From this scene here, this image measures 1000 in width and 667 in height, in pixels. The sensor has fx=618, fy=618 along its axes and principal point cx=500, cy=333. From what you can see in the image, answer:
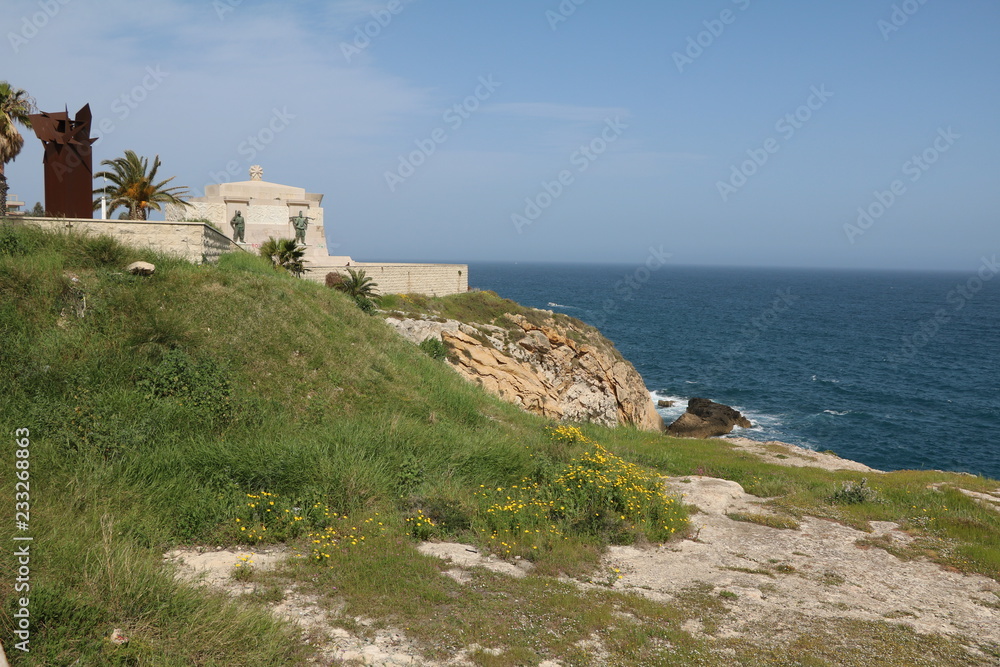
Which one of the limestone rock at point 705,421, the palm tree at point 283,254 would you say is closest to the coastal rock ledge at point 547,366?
the limestone rock at point 705,421

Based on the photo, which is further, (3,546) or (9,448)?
(9,448)

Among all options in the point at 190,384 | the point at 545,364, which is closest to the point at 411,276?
the point at 545,364

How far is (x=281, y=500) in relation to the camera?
9.49 meters

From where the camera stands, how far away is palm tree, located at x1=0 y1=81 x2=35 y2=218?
2197 centimetres

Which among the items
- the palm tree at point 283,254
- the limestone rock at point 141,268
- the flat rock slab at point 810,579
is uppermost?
the palm tree at point 283,254

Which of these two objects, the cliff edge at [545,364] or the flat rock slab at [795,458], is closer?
the flat rock slab at [795,458]

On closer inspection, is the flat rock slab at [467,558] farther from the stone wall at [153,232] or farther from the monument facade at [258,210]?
the monument facade at [258,210]

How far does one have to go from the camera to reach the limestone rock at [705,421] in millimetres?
36219

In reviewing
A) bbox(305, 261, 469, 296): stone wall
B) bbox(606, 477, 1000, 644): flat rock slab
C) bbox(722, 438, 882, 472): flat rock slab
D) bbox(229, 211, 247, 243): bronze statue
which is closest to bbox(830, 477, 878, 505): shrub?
bbox(606, 477, 1000, 644): flat rock slab

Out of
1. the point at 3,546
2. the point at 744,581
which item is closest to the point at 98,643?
the point at 3,546

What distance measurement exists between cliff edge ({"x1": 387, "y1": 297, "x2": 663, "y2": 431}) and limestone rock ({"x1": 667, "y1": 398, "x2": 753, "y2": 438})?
1.62m

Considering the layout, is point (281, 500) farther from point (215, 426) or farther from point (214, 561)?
point (215, 426)

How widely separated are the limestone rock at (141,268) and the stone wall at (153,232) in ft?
7.71

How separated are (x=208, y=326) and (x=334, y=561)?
8.00m
